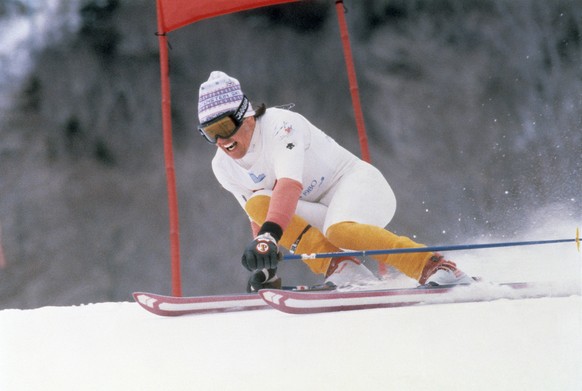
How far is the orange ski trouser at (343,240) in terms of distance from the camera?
1505 millimetres

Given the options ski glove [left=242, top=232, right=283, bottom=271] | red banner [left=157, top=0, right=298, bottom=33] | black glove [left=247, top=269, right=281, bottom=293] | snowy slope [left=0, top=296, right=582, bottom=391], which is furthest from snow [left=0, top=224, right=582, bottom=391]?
red banner [left=157, top=0, right=298, bottom=33]

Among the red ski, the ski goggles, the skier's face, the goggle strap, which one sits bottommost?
the red ski

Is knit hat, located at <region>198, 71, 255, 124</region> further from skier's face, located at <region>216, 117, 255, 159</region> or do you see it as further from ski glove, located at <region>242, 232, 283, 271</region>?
ski glove, located at <region>242, 232, 283, 271</region>

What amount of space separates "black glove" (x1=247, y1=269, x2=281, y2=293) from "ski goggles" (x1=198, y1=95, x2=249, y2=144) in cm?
34

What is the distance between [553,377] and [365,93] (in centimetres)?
140

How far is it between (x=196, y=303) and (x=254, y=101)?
0.60 m

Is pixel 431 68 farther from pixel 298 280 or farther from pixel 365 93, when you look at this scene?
pixel 298 280

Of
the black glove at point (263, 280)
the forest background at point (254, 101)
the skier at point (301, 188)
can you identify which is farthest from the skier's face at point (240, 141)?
the forest background at point (254, 101)

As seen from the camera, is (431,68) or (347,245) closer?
(347,245)

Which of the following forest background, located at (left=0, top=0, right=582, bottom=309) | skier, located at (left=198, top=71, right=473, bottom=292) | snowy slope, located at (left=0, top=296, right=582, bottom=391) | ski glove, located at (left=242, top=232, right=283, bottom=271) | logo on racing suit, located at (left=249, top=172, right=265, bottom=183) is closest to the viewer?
snowy slope, located at (left=0, top=296, right=582, bottom=391)

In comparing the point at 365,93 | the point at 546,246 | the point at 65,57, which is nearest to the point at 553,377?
the point at 546,246

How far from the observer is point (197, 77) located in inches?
79.8

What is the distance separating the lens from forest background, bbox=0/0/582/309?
1.86 meters

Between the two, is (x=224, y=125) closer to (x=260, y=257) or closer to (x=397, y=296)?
(x=260, y=257)
